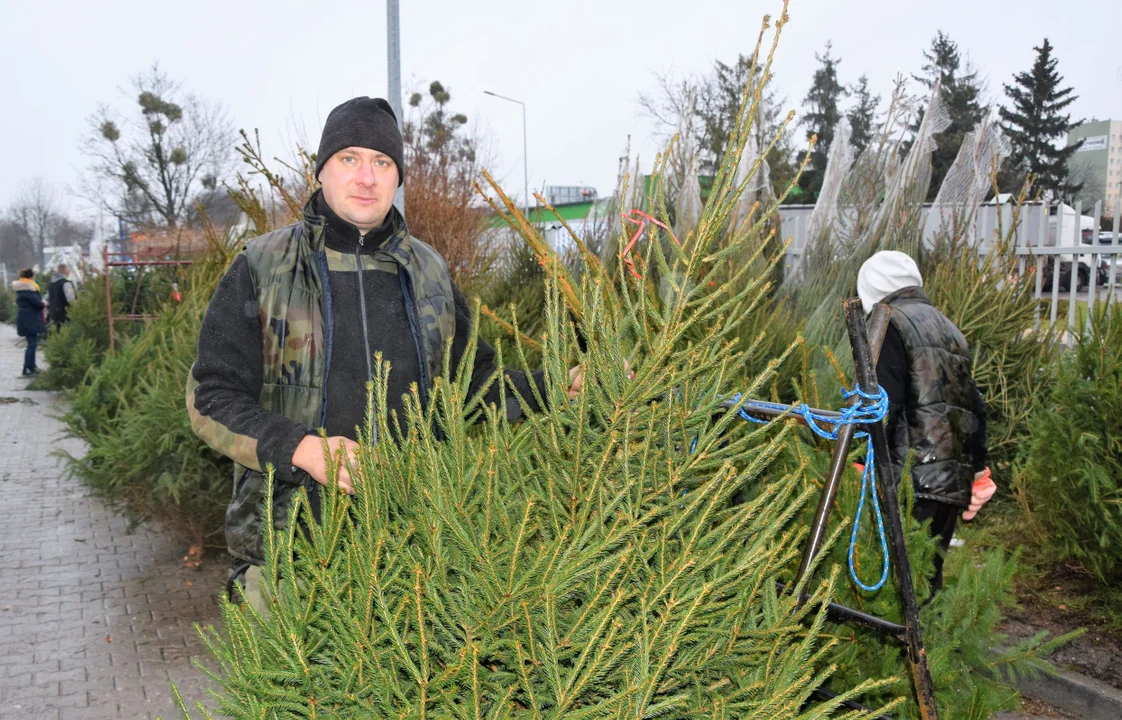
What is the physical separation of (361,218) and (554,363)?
1287 mm

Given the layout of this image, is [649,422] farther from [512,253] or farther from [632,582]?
[512,253]

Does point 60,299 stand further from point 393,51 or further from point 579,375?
point 579,375

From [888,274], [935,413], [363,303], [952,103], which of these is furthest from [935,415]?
[952,103]

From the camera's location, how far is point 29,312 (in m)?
18.3

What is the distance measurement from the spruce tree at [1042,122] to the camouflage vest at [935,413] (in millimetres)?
44171

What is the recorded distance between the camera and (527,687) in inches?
51.6

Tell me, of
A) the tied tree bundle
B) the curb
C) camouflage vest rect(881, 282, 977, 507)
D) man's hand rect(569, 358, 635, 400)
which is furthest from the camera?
the curb

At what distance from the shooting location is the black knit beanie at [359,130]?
106 inches

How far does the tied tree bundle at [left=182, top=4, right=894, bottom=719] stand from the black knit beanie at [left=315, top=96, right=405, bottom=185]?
127 centimetres

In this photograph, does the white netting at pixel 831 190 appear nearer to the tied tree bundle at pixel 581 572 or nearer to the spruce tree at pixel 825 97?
the tied tree bundle at pixel 581 572

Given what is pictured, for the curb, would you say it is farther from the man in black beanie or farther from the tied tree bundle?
the tied tree bundle

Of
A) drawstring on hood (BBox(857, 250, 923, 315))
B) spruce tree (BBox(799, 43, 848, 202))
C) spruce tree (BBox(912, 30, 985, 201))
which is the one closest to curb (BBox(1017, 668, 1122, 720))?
drawstring on hood (BBox(857, 250, 923, 315))

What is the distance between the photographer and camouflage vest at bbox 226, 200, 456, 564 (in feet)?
8.42

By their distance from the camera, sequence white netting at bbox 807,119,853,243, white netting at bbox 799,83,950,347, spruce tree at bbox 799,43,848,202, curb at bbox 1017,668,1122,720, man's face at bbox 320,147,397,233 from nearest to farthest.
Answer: man's face at bbox 320,147,397,233 → curb at bbox 1017,668,1122,720 → white netting at bbox 799,83,950,347 → white netting at bbox 807,119,853,243 → spruce tree at bbox 799,43,848,202
